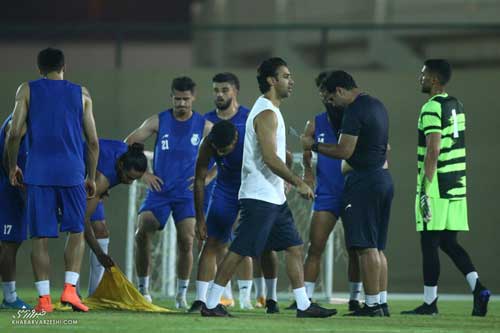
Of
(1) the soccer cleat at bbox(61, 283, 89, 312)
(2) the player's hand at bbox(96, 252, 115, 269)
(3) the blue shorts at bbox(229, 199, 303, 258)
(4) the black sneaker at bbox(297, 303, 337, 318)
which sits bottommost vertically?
(4) the black sneaker at bbox(297, 303, 337, 318)

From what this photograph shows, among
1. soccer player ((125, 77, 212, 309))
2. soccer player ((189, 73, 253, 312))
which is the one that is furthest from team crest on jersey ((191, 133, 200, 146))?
soccer player ((189, 73, 253, 312))

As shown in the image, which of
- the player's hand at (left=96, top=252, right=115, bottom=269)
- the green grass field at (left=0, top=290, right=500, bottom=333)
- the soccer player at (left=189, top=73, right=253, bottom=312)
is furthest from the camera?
the player's hand at (left=96, top=252, right=115, bottom=269)

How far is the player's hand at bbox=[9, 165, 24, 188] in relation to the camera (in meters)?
8.73

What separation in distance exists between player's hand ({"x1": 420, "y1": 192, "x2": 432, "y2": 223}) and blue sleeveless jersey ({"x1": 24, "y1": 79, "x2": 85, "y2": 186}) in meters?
2.67

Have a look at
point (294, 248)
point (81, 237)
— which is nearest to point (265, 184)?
point (294, 248)

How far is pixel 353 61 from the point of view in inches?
637

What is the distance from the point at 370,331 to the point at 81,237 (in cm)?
233

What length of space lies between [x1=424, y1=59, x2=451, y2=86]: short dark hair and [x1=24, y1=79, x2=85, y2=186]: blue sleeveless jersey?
9.35 feet

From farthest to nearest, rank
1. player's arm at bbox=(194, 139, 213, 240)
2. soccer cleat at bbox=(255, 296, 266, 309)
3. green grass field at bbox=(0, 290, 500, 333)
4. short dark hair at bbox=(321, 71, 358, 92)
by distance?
soccer cleat at bbox=(255, 296, 266, 309)
short dark hair at bbox=(321, 71, 358, 92)
player's arm at bbox=(194, 139, 213, 240)
green grass field at bbox=(0, 290, 500, 333)

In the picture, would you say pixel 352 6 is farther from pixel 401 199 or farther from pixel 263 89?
pixel 263 89

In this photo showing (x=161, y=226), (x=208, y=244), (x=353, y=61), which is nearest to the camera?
(x=208, y=244)

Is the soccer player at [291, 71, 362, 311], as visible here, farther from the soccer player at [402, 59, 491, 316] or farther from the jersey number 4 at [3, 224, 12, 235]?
the jersey number 4 at [3, 224, 12, 235]

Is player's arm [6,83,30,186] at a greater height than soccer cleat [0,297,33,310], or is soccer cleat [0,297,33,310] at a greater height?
player's arm [6,83,30,186]

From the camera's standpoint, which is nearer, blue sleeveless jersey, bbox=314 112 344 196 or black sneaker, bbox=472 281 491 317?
black sneaker, bbox=472 281 491 317
